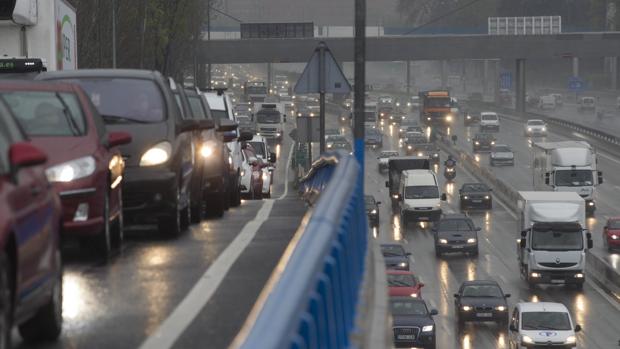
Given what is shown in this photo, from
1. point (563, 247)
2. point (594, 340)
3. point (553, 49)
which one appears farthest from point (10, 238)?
point (553, 49)

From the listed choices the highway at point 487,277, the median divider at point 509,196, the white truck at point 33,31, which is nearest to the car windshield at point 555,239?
the highway at point 487,277

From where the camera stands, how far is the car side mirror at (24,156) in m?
7.62

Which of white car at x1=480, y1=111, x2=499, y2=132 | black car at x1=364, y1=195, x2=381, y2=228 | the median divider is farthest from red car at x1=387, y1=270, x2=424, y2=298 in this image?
white car at x1=480, y1=111, x2=499, y2=132

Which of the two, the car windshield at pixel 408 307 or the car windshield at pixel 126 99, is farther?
the car windshield at pixel 408 307

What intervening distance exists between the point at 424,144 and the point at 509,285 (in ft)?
161

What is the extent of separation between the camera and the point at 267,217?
1891cm

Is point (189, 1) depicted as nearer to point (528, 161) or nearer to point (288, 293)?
point (528, 161)

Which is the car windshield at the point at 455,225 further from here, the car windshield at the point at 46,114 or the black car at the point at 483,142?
the car windshield at the point at 46,114

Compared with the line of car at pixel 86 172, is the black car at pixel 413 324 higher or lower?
Result: lower

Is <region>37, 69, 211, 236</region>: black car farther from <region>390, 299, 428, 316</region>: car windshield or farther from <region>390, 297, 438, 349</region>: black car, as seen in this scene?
<region>390, 299, 428, 316</region>: car windshield

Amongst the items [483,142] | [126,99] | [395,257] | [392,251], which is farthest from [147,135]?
[483,142]

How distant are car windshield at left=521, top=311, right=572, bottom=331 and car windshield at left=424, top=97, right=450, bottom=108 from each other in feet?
236

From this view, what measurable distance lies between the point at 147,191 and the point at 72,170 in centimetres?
318

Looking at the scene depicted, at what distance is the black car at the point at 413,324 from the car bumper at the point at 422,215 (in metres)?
27.6
